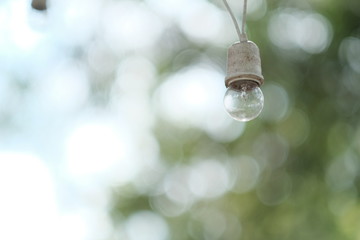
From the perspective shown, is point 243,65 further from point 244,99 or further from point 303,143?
point 303,143

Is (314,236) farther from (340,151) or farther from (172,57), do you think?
(172,57)

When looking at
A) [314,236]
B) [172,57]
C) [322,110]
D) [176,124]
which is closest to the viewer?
[314,236]

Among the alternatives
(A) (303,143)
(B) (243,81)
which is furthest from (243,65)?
(A) (303,143)

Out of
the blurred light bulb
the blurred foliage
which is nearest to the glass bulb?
the blurred light bulb

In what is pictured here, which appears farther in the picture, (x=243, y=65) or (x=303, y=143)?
(x=303, y=143)

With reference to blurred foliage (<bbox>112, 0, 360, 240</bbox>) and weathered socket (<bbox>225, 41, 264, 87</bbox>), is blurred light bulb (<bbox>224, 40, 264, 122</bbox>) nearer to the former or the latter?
weathered socket (<bbox>225, 41, 264, 87</bbox>)

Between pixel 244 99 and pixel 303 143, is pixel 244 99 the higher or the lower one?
the lower one

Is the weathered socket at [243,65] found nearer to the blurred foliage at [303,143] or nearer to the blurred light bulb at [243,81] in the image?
the blurred light bulb at [243,81]

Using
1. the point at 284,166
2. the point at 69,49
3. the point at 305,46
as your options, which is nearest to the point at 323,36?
the point at 305,46
